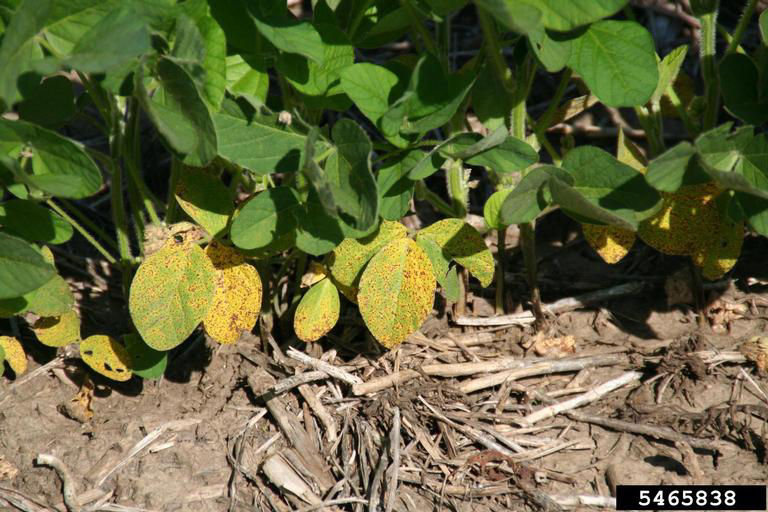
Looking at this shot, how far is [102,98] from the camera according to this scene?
1.49m

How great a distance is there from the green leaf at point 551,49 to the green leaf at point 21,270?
79cm

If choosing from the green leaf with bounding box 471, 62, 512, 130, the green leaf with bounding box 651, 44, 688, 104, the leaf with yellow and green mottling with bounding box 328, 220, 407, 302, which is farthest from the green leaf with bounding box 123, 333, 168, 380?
the green leaf with bounding box 651, 44, 688, 104

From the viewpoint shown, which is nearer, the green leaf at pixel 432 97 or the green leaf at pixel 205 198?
the green leaf at pixel 432 97

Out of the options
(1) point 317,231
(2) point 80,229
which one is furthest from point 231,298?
(2) point 80,229

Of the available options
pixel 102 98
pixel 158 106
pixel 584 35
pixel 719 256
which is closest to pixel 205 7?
pixel 158 106

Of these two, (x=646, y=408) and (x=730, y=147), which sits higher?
(x=730, y=147)

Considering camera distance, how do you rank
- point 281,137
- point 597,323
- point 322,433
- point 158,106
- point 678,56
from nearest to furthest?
point 158,106 < point 281,137 < point 678,56 < point 322,433 < point 597,323

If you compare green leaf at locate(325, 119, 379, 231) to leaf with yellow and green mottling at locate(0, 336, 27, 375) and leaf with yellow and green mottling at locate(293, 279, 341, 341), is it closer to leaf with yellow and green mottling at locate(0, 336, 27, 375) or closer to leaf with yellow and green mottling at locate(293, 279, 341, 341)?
leaf with yellow and green mottling at locate(293, 279, 341, 341)

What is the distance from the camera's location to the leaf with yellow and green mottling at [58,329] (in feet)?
5.07

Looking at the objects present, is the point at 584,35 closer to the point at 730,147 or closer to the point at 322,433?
the point at 730,147

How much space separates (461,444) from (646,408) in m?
0.34

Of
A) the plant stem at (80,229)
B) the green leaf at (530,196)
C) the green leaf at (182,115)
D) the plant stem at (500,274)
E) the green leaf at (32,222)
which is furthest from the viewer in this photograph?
the plant stem at (500,274)

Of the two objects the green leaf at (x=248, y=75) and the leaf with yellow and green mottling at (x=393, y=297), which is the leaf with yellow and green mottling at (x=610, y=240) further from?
the green leaf at (x=248, y=75)

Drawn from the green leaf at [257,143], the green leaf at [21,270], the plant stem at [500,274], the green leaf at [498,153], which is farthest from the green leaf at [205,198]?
the plant stem at [500,274]
